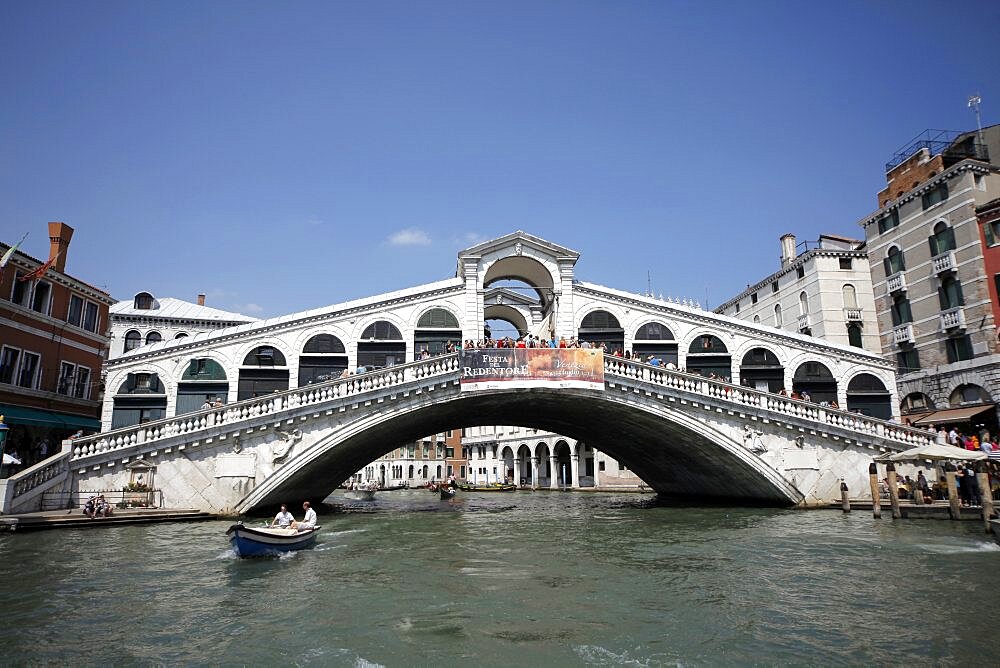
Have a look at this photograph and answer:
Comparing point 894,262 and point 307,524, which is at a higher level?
point 894,262

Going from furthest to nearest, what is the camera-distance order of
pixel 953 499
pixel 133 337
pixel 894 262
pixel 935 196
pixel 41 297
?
Result: pixel 133 337
pixel 894 262
pixel 935 196
pixel 41 297
pixel 953 499

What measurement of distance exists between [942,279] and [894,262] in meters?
3.42

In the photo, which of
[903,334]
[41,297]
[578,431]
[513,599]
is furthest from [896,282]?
[41,297]

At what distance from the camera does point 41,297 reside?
28.8 meters

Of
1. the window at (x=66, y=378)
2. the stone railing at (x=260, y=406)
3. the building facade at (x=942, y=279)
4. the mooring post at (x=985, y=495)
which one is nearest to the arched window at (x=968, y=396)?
the building facade at (x=942, y=279)

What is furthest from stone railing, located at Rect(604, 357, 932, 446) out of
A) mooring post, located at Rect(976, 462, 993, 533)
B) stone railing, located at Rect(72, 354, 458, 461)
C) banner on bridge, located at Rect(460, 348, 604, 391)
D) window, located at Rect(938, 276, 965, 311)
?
window, located at Rect(938, 276, 965, 311)

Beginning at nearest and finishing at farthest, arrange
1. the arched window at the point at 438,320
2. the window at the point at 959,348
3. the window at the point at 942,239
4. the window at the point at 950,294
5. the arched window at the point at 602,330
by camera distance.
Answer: the window at the point at 959,348 < the window at the point at 950,294 < the window at the point at 942,239 < the arched window at the point at 438,320 < the arched window at the point at 602,330

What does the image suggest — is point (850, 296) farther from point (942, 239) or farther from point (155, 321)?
point (155, 321)

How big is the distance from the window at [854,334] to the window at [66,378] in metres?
41.3

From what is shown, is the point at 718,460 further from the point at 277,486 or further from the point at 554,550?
the point at 277,486

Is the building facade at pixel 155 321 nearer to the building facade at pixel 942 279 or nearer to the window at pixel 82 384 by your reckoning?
the window at pixel 82 384

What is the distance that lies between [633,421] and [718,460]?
388 centimetres

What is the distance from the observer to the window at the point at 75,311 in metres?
30.6

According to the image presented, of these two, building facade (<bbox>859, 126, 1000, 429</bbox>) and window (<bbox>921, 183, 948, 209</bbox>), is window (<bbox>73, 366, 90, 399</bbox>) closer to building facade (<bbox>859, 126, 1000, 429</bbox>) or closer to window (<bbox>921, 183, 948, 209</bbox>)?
building facade (<bbox>859, 126, 1000, 429</bbox>)
